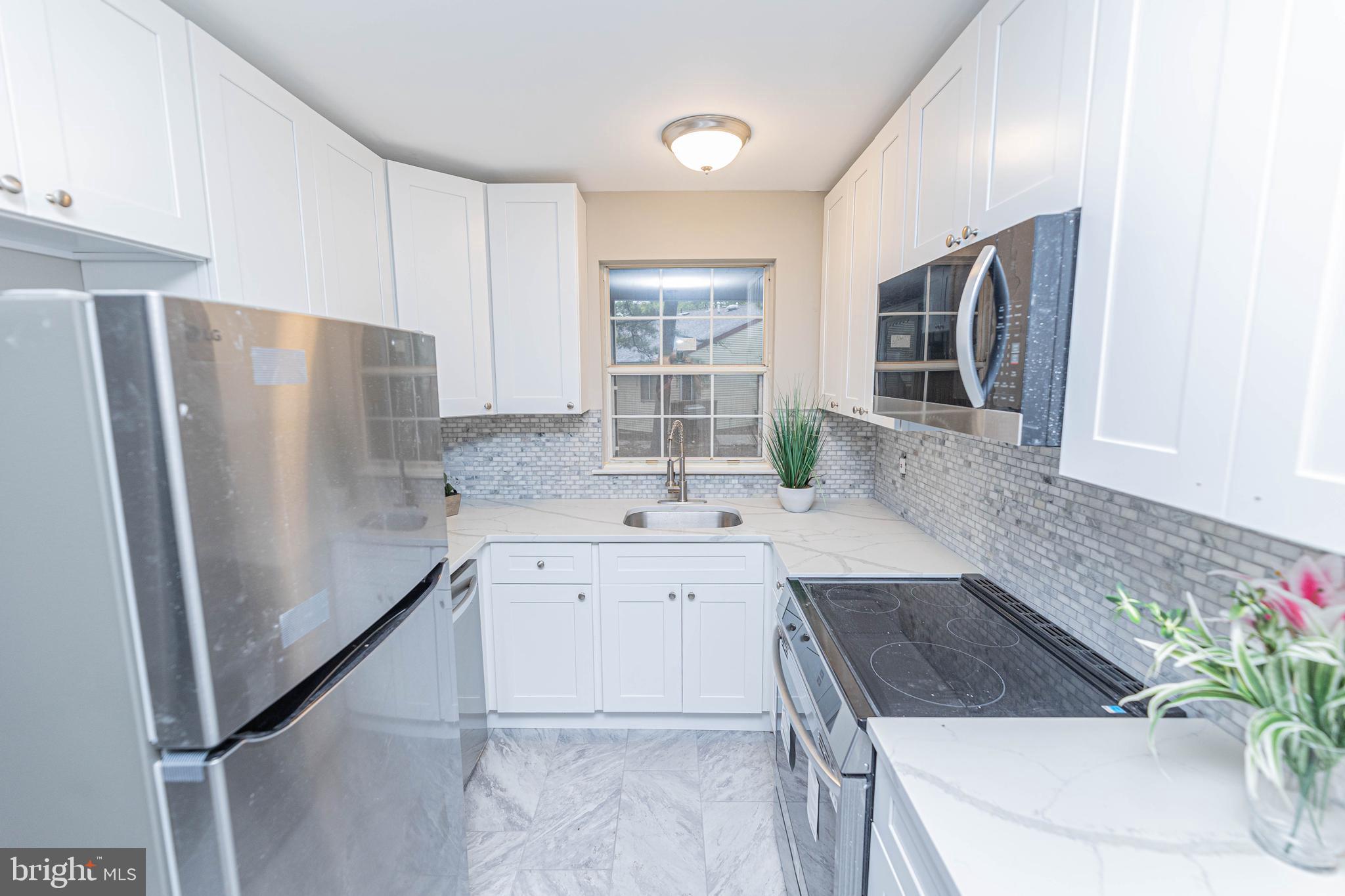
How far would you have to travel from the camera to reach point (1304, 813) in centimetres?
65

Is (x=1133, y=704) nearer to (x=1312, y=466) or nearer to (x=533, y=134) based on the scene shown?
(x=1312, y=466)

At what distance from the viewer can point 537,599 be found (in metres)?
2.24

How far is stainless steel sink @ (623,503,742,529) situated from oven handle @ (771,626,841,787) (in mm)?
1005

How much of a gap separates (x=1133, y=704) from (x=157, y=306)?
1.67 meters

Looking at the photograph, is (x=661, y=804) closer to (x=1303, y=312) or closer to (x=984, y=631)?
(x=984, y=631)

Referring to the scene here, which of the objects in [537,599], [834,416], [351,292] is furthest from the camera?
[834,416]

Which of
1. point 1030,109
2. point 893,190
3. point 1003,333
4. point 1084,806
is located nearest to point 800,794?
point 1084,806

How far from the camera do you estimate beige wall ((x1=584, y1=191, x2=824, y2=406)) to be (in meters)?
2.62

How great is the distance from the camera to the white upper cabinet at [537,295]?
7.73ft

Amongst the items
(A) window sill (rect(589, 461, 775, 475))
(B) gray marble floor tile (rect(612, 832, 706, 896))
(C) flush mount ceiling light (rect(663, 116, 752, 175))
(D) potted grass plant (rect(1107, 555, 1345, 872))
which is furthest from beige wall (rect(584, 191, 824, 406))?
(D) potted grass plant (rect(1107, 555, 1345, 872))

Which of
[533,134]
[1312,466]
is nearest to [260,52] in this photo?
[533,134]

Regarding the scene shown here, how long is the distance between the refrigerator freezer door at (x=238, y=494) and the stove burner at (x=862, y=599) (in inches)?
47.2

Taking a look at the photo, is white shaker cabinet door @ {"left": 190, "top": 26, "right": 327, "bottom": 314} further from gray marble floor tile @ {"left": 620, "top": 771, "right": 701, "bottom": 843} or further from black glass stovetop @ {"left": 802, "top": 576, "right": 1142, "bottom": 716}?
gray marble floor tile @ {"left": 620, "top": 771, "right": 701, "bottom": 843}

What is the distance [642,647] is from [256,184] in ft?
6.61
